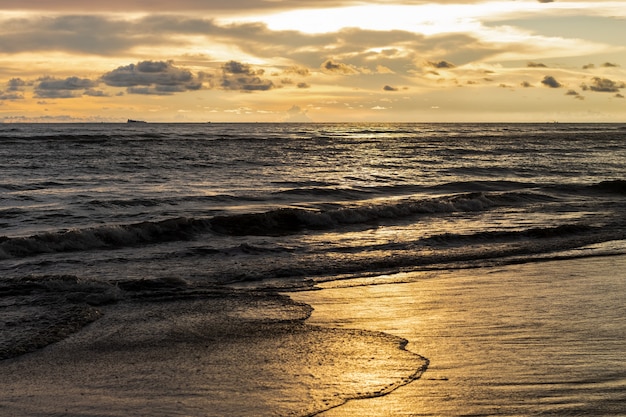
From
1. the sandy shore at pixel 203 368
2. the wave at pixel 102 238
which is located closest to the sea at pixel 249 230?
the wave at pixel 102 238

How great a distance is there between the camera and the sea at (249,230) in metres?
10.1

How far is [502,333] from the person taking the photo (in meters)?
7.44

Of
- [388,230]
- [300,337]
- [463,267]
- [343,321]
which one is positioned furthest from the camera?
[388,230]

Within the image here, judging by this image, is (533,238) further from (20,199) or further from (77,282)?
(20,199)

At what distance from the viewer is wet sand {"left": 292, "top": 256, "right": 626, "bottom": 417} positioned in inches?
214

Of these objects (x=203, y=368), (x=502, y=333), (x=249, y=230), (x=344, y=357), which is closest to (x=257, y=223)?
(x=249, y=230)

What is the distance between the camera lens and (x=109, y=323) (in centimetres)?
823

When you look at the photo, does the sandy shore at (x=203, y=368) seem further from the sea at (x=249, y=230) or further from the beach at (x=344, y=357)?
the sea at (x=249, y=230)

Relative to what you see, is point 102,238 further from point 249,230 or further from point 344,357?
point 344,357

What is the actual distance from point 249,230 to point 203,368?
10.6 m

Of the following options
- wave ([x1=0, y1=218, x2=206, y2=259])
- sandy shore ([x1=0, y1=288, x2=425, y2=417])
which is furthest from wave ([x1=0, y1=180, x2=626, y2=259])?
sandy shore ([x1=0, y1=288, x2=425, y2=417])

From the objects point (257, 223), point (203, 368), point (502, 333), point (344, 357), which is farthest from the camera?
point (257, 223)

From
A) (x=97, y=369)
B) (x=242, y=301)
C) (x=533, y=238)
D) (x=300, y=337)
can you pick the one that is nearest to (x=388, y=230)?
(x=533, y=238)

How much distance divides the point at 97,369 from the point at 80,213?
12.9 meters
